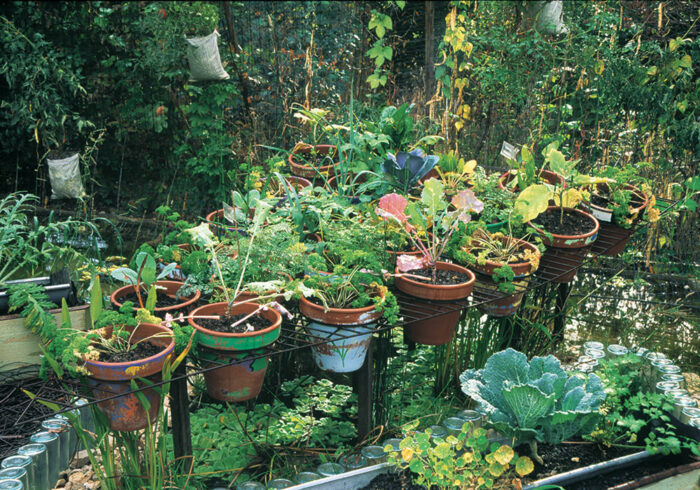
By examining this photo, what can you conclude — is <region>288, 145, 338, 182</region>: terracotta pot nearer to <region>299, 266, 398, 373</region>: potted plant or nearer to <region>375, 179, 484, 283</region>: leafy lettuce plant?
<region>375, 179, 484, 283</region>: leafy lettuce plant

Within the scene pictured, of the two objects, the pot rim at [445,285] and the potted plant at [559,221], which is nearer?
the pot rim at [445,285]

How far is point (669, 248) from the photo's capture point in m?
4.40

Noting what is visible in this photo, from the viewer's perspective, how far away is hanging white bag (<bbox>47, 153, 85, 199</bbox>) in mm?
4801

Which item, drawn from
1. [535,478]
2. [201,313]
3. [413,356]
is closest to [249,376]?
[201,313]

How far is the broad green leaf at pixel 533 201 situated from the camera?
2.47 m

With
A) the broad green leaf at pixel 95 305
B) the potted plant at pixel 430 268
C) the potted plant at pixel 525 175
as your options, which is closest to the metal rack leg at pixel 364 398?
the potted plant at pixel 430 268

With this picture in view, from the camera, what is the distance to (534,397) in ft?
7.11

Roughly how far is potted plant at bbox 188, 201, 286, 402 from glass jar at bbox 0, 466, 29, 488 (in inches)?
25.6

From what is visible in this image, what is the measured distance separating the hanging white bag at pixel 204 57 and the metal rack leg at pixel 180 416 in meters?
3.27

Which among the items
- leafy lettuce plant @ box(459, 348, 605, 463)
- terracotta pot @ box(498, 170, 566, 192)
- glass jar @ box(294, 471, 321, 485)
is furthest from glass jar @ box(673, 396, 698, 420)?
glass jar @ box(294, 471, 321, 485)

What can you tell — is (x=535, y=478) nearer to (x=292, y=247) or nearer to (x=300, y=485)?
(x=300, y=485)

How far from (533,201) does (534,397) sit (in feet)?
2.49

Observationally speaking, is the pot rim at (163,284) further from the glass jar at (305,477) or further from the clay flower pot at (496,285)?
the clay flower pot at (496,285)

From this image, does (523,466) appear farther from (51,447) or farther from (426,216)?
(51,447)
